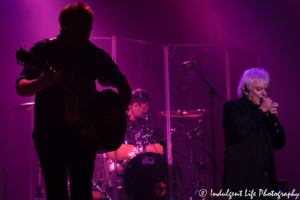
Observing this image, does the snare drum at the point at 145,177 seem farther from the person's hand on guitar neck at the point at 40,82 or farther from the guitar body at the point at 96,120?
the person's hand on guitar neck at the point at 40,82

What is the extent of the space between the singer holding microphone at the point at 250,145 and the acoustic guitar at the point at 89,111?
1138mm

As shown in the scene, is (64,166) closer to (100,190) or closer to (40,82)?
(40,82)

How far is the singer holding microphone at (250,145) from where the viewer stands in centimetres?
271

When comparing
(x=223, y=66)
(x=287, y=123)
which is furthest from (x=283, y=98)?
(x=223, y=66)

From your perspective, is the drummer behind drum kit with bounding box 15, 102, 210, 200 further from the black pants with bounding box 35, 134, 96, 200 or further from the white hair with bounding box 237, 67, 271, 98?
the black pants with bounding box 35, 134, 96, 200

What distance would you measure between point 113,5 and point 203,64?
94.0 inches

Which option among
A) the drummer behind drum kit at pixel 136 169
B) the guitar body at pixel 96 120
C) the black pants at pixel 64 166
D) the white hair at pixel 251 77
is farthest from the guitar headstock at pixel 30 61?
the drummer behind drum kit at pixel 136 169

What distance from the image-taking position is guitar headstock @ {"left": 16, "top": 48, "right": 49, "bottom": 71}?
1629 millimetres

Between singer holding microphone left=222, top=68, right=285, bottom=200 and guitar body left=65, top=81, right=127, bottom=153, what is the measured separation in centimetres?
112

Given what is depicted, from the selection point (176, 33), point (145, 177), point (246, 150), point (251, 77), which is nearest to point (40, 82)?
point (246, 150)

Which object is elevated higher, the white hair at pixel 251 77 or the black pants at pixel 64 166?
the white hair at pixel 251 77

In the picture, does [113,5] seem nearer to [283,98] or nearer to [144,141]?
[144,141]

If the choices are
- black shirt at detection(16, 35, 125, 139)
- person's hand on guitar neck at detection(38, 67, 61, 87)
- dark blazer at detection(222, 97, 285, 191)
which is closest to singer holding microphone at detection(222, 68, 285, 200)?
dark blazer at detection(222, 97, 285, 191)

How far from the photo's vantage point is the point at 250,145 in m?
2.81
